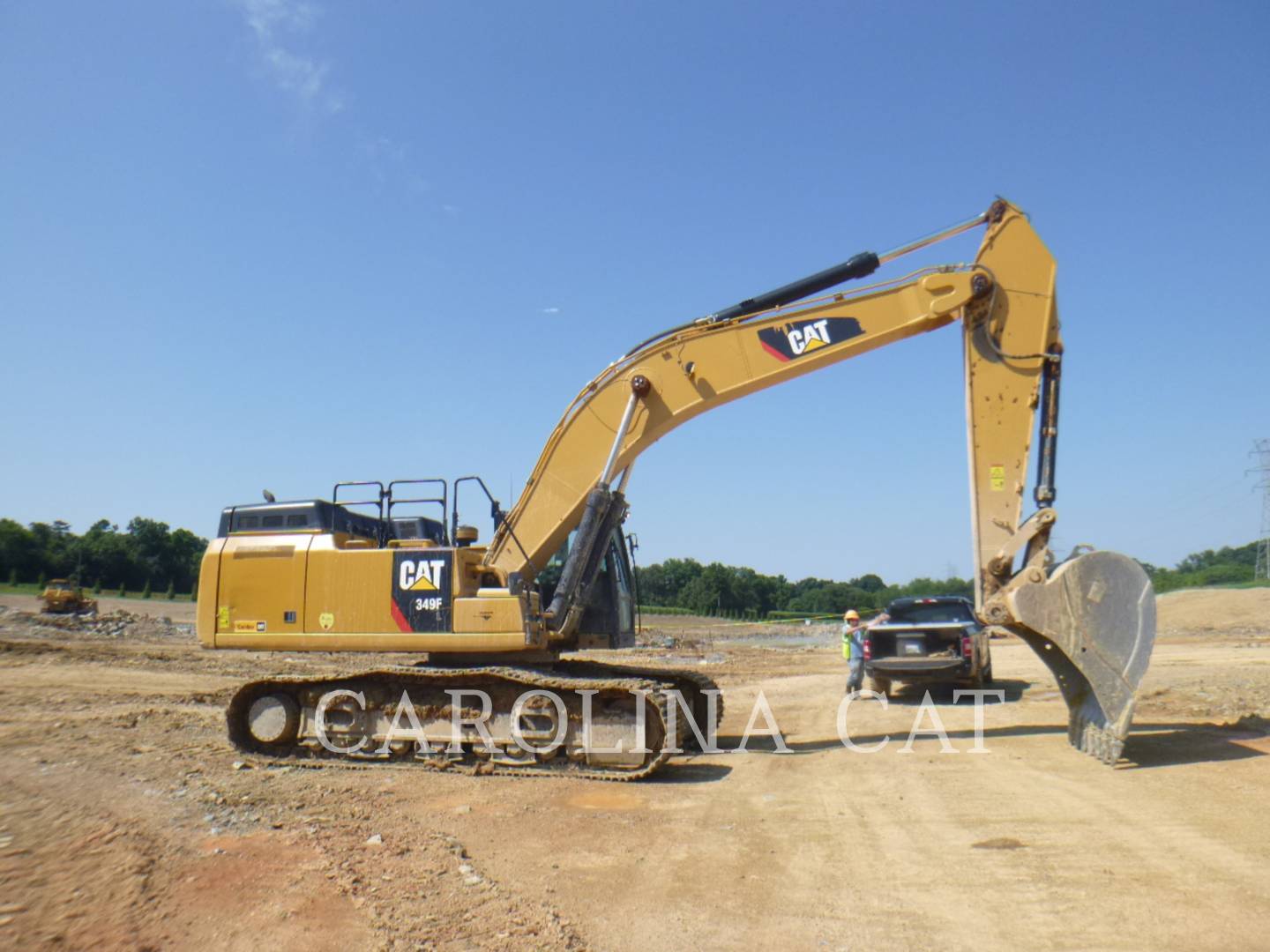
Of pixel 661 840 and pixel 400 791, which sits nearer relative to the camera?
pixel 661 840

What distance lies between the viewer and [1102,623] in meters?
8.57

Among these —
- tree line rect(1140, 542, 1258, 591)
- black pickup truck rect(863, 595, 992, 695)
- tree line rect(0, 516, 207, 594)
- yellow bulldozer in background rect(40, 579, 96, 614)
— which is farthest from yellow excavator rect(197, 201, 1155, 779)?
tree line rect(0, 516, 207, 594)

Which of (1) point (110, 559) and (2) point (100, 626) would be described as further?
(1) point (110, 559)

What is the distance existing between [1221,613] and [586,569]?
39723 mm

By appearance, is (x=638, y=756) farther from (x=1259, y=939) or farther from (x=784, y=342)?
(x=1259, y=939)

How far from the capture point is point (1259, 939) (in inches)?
166

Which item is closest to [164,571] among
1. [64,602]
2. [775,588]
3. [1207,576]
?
[64,602]

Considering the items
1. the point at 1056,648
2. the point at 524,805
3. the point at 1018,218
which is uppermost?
the point at 1018,218

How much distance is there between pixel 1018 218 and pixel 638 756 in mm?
6832

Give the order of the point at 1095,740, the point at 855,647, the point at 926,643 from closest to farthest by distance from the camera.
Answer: the point at 1095,740
the point at 926,643
the point at 855,647

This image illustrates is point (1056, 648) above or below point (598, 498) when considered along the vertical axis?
below

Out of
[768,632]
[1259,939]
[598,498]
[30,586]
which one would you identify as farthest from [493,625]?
[30,586]

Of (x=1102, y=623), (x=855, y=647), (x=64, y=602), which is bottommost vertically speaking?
(x=855, y=647)

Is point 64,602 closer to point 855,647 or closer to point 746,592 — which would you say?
point 855,647
